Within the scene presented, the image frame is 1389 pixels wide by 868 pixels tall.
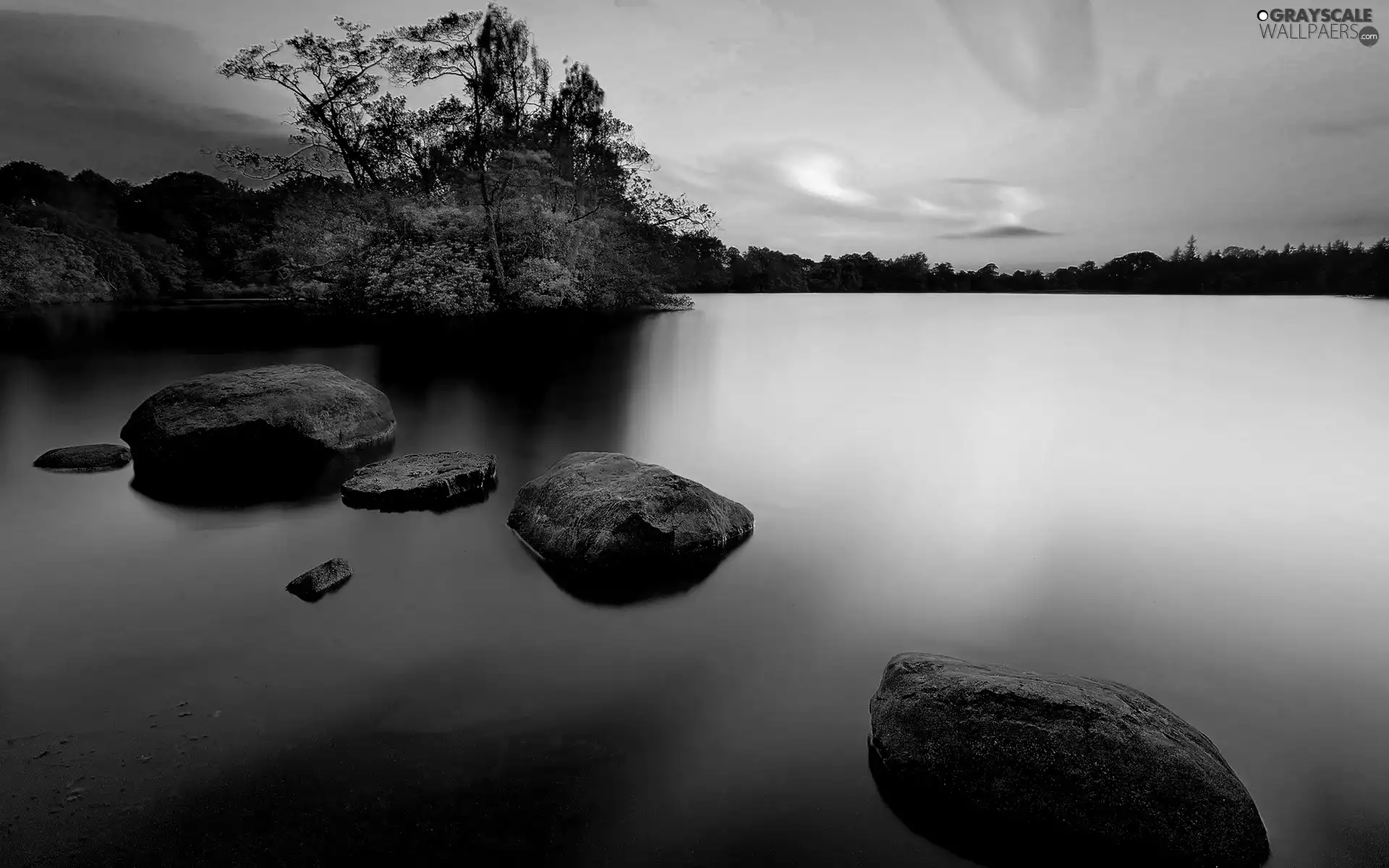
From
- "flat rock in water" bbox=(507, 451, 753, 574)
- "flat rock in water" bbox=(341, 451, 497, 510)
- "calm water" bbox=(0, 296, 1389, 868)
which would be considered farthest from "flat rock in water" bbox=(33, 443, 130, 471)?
"flat rock in water" bbox=(507, 451, 753, 574)

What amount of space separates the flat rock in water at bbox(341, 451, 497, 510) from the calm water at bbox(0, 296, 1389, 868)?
0.94 ft

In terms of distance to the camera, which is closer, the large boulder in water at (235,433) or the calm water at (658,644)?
the calm water at (658,644)

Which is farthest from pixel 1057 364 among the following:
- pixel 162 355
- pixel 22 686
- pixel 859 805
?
pixel 162 355

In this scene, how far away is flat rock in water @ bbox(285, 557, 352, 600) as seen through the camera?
601 cm

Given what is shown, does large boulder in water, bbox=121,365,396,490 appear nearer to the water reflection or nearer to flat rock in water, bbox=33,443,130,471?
the water reflection

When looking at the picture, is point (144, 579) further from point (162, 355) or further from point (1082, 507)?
point (162, 355)

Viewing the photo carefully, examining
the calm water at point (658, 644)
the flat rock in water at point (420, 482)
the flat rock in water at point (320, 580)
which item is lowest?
the calm water at point (658, 644)

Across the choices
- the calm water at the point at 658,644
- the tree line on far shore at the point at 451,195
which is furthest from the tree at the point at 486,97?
the calm water at the point at 658,644

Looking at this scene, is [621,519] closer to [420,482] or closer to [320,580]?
[320,580]

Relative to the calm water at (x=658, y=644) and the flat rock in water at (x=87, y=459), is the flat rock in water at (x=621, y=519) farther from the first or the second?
the flat rock in water at (x=87, y=459)

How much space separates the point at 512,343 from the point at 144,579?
72.6 ft

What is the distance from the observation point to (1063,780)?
327 cm

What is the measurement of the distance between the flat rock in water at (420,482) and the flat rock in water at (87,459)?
415 centimetres

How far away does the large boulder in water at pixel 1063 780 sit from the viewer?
3.14 metres
